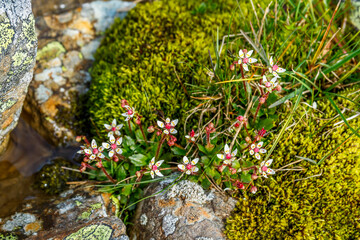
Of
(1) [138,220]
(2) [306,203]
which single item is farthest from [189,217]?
(2) [306,203]

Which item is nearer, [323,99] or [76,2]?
[323,99]

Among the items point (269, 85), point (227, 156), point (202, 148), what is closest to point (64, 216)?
point (202, 148)

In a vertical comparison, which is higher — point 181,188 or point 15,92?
point 15,92

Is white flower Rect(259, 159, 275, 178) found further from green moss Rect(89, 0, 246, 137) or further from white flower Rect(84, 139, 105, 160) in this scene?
white flower Rect(84, 139, 105, 160)

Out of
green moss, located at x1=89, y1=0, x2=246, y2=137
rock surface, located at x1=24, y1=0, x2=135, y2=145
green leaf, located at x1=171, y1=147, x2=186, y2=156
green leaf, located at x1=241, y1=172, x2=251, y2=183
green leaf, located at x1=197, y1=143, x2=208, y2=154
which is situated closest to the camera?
green leaf, located at x1=241, y1=172, x2=251, y2=183

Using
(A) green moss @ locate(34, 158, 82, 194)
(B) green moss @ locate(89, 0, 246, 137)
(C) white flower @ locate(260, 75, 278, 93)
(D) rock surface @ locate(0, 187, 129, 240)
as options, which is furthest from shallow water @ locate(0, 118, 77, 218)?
(C) white flower @ locate(260, 75, 278, 93)

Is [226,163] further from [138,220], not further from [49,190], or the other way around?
[49,190]
